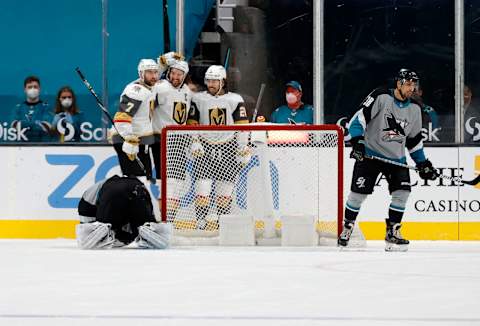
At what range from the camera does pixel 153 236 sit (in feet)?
28.6

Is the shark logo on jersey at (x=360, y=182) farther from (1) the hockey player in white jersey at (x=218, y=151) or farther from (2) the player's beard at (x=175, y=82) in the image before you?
(2) the player's beard at (x=175, y=82)

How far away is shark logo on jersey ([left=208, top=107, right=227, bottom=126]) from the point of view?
10016 mm

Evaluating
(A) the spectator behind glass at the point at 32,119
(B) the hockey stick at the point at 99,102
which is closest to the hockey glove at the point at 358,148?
(B) the hockey stick at the point at 99,102

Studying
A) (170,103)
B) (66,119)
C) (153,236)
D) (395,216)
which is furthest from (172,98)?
(395,216)

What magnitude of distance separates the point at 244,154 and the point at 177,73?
794mm

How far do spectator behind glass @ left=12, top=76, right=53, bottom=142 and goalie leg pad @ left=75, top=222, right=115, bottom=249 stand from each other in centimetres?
176

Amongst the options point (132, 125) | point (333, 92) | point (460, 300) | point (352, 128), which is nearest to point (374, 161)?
point (352, 128)

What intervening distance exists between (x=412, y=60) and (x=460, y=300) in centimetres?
511

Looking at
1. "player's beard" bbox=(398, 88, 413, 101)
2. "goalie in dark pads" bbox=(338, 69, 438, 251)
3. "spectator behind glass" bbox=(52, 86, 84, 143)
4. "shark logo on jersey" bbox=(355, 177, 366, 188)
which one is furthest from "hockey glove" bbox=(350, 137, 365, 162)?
"spectator behind glass" bbox=(52, 86, 84, 143)

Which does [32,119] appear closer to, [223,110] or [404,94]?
[223,110]

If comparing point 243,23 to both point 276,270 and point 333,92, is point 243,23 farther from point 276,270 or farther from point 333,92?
point 276,270

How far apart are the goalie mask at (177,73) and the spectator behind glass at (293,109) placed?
2.43ft

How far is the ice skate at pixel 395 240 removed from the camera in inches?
348

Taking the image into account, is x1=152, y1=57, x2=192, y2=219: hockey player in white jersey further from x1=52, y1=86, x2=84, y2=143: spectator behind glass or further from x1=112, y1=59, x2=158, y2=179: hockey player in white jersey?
x1=52, y1=86, x2=84, y2=143: spectator behind glass
